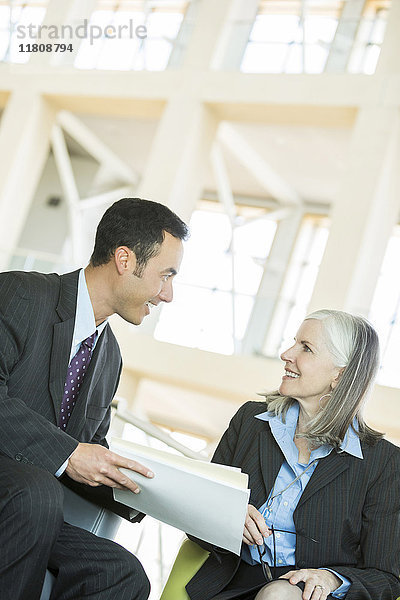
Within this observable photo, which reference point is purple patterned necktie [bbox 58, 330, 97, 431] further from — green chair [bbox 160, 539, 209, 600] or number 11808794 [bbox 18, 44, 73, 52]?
number 11808794 [bbox 18, 44, 73, 52]

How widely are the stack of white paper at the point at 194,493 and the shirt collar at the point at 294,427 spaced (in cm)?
52

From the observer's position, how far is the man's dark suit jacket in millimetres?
2311

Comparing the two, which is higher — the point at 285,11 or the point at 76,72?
the point at 285,11

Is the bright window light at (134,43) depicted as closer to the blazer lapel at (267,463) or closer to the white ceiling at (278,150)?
the white ceiling at (278,150)

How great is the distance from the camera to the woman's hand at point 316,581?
2.22 metres

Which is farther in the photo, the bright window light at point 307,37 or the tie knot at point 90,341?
the bright window light at point 307,37

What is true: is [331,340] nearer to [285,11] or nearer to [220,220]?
[285,11]

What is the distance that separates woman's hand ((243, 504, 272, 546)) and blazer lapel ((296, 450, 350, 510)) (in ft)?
0.53

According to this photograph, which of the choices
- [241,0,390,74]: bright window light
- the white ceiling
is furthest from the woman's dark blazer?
the white ceiling

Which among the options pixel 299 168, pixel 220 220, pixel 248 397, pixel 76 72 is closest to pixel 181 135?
pixel 76 72

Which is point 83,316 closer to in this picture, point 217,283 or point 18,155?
point 18,155

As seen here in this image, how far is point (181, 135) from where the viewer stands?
1002cm

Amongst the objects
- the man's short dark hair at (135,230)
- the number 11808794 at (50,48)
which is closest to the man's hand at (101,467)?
the man's short dark hair at (135,230)

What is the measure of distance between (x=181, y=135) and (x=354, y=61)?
8.24 ft
